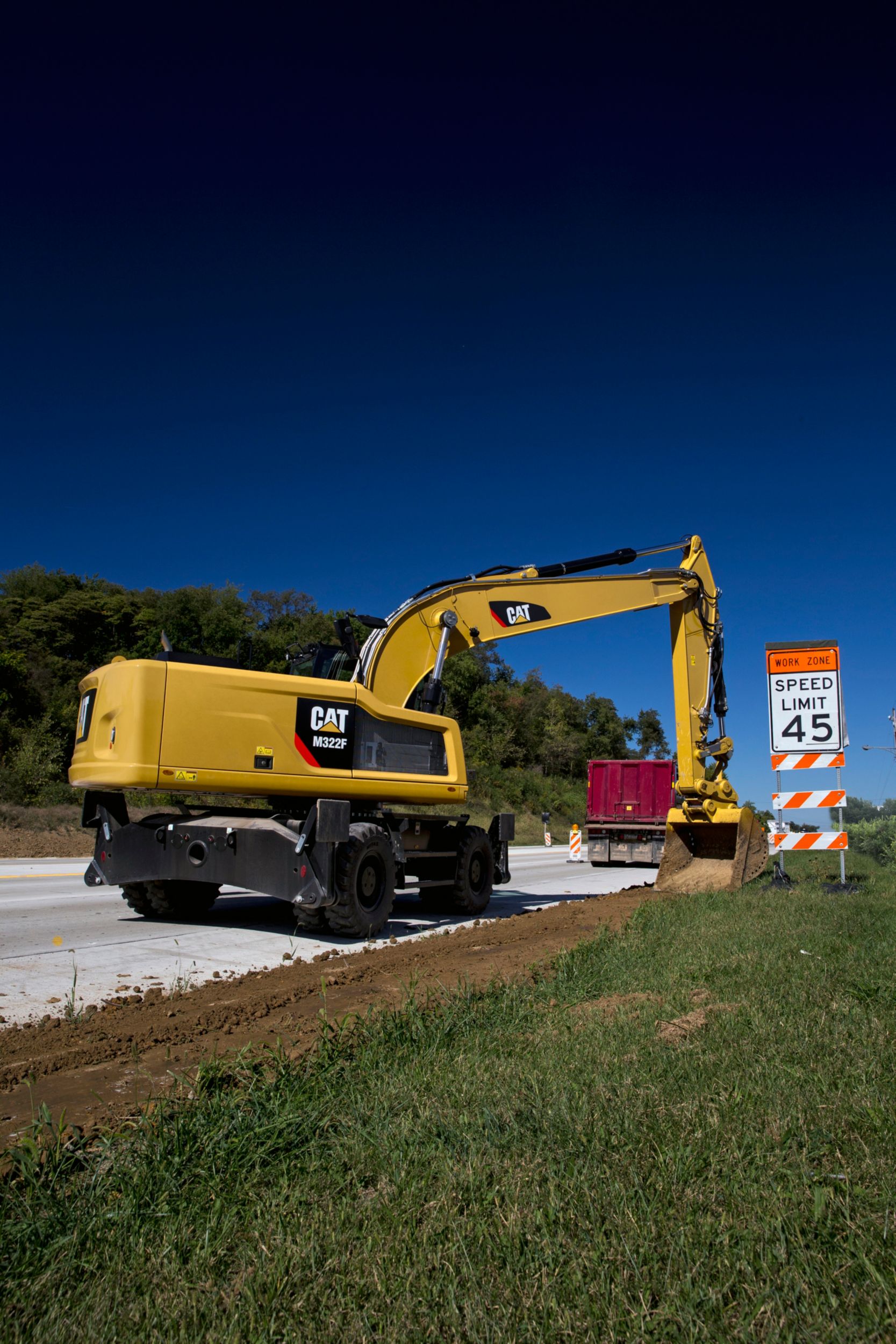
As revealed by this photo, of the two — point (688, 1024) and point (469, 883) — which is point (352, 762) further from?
point (688, 1024)

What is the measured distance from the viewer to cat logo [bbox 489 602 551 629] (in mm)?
12148

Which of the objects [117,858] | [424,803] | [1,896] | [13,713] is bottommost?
[1,896]

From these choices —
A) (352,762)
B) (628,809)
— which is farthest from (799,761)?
(628,809)

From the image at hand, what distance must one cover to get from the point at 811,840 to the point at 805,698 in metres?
2.06

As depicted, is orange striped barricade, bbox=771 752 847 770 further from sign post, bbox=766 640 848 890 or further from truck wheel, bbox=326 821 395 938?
truck wheel, bbox=326 821 395 938

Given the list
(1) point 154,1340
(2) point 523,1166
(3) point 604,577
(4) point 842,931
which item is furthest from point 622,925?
(1) point 154,1340

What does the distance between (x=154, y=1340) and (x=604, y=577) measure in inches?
453

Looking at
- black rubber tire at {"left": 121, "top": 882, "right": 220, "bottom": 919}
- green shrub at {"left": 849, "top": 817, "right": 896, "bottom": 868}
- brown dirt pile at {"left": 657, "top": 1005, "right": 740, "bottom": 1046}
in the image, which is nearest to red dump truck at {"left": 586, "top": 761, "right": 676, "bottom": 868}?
green shrub at {"left": 849, "top": 817, "right": 896, "bottom": 868}

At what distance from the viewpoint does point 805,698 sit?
1302cm

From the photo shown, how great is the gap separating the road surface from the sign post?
404 centimetres

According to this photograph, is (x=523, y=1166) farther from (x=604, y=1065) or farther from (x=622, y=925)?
(x=622, y=925)

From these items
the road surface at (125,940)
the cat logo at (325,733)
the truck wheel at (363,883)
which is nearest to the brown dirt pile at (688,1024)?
the road surface at (125,940)

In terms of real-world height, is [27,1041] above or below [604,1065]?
below

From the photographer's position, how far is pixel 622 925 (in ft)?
30.7
